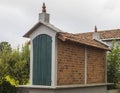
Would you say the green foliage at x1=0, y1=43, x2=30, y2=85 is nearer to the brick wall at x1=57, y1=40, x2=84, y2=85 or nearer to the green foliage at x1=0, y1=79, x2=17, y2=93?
the green foliage at x1=0, y1=79, x2=17, y2=93

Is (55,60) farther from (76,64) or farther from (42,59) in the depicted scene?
(76,64)

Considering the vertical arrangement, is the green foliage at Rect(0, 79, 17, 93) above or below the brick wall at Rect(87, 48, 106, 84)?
below

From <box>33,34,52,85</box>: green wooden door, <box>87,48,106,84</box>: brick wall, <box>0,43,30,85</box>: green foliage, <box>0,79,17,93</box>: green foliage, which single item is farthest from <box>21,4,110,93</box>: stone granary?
<box>0,43,30,85</box>: green foliage

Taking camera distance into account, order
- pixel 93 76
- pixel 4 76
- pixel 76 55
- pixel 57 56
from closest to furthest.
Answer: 1. pixel 57 56
2. pixel 76 55
3. pixel 93 76
4. pixel 4 76

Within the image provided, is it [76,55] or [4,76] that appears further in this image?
[4,76]

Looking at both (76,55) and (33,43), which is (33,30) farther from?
(76,55)

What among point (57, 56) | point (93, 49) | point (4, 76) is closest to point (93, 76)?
point (93, 49)

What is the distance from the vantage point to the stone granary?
43.6 feet

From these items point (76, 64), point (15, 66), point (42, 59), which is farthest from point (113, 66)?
point (42, 59)

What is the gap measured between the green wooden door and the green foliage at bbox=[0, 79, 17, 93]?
432cm

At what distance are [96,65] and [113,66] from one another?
3.11m

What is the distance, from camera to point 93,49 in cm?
1653

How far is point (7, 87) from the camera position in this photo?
17906 millimetres

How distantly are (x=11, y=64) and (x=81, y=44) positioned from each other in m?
5.75
